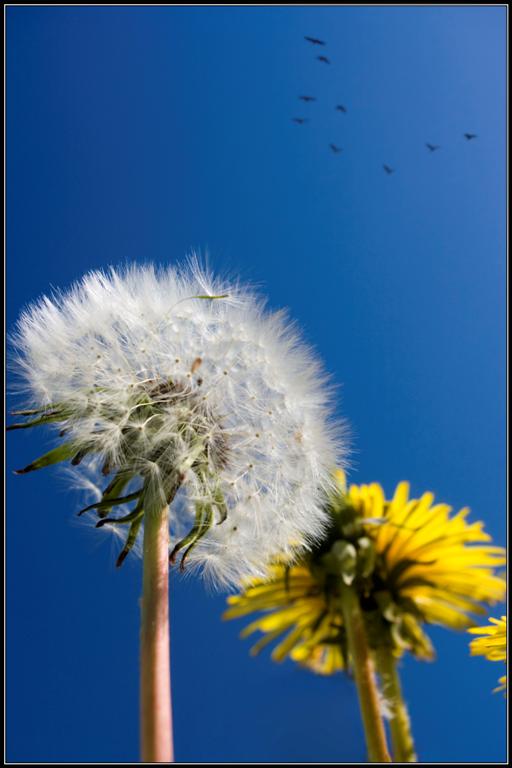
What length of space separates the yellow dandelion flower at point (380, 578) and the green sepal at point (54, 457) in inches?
84.5

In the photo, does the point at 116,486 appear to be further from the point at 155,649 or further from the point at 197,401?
the point at 155,649

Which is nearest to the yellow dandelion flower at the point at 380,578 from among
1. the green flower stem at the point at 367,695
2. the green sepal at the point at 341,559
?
the green sepal at the point at 341,559

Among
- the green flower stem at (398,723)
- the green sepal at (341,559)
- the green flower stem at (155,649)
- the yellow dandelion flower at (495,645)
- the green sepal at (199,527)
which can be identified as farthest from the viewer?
the green sepal at (341,559)

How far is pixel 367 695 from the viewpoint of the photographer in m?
2.97

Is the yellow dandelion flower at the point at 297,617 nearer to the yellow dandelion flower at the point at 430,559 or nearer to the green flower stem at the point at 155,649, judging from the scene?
the yellow dandelion flower at the point at 430,559

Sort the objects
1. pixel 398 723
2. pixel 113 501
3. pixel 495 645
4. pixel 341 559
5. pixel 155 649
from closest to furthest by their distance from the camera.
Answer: pixel 155 649, pixel 113 501, pixel 495 645, pixel 398 723, pixel 341 559

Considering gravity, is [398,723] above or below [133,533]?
below

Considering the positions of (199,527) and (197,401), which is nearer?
(199,527)

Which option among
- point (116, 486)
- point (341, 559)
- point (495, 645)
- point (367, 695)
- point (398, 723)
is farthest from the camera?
point (341, 559)

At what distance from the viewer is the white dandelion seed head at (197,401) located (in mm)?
2078

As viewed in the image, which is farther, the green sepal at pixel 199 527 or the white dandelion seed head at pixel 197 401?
the white dandelion seed head at pixel 197 401

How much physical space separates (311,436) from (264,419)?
0.52 feet

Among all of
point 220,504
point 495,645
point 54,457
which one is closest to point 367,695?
point 495,645

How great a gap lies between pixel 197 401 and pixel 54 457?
1.37 feet
